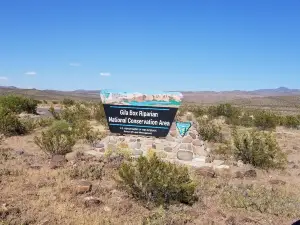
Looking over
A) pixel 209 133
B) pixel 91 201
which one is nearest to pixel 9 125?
pixel 209 133

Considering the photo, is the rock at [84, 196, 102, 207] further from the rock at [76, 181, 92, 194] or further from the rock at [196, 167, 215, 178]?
the rock at [196, 167, 215, 178]

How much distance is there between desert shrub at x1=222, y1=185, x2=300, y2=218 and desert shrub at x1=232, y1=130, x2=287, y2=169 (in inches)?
136

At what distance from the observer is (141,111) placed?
45.4ft

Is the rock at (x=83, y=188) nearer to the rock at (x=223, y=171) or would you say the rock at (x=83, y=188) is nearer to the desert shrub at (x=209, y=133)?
the rock at (x=223, y=171)

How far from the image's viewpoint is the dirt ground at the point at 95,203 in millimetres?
7652

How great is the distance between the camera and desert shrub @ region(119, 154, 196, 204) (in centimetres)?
901

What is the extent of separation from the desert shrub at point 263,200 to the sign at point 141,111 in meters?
3.80

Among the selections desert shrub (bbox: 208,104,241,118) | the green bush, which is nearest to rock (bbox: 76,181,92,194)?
the green bush

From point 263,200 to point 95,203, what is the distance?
3.84 m

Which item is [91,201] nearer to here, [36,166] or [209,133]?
[36,166]

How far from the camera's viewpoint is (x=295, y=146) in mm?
21641

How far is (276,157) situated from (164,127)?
4.77 meters

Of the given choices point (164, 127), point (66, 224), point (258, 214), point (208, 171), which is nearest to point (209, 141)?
point (164, 127)

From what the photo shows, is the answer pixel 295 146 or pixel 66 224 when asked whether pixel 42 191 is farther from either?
pixel 295 146
